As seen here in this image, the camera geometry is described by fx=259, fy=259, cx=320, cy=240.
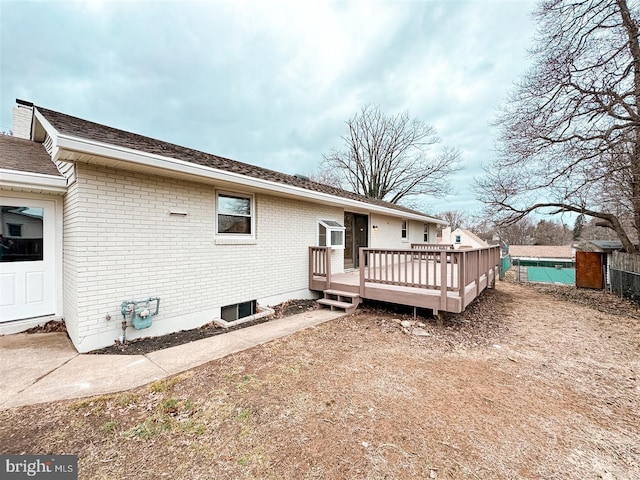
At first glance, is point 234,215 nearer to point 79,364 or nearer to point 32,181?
point 32,181

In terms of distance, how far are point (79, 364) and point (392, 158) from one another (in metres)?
24.2

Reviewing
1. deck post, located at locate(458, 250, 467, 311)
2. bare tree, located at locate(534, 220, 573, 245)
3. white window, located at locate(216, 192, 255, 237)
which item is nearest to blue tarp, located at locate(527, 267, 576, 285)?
deck post, located at locate(458, 250, 467, 311)

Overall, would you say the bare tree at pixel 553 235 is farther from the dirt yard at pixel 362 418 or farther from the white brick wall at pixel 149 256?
the white brick wall at pixel 149 256

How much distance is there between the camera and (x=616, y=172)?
25.7ft

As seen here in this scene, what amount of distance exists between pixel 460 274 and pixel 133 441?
5.17m

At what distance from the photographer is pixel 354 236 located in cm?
1005

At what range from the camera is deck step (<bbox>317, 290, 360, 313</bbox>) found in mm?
6207

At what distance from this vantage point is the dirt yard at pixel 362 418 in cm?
193

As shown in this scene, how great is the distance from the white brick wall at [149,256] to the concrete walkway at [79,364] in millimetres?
391

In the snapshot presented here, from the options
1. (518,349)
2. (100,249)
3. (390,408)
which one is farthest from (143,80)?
(518,349)

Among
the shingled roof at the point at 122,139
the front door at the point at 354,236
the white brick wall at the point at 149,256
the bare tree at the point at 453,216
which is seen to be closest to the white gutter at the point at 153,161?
the shingled roof at the point at 122,139

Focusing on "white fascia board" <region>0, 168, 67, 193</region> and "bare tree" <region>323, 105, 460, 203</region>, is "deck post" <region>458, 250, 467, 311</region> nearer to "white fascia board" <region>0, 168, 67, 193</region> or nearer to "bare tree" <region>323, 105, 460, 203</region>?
"white fascia board" <region>0, 168, 67, 193</region>

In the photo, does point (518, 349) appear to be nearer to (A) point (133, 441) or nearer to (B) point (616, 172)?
(A) point (133, 441)

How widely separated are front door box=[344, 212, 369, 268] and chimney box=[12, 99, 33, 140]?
29.6 feet
